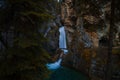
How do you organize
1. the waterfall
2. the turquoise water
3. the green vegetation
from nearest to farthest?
the green vegetation
the turquoise water
the waterfall

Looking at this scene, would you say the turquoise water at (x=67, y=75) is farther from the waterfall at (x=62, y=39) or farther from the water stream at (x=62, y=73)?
the waterfall at (x=62, y=39)

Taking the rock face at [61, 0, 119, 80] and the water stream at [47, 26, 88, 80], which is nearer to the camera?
the rock face at [61, 0, 119, 80]

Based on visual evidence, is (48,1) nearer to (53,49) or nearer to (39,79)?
(39,79)

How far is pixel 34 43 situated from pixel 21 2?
1.11 meters

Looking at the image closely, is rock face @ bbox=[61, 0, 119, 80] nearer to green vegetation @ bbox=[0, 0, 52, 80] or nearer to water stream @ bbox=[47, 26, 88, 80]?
water stream @ bbox=[47, 26, 88, 80]

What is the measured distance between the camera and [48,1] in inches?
229

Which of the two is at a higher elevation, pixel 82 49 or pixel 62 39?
pixel 62 39

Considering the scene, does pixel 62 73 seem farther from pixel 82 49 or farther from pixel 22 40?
pixel 22 40

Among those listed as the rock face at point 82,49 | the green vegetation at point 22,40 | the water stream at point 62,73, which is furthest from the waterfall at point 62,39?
the green vegetation at point 22,40

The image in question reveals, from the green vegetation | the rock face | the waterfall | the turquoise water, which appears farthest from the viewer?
the waterfall

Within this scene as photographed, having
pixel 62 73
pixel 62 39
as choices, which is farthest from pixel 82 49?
pixel 62 39

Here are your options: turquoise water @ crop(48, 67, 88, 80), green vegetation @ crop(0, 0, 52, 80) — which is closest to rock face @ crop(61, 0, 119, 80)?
turquoise water @ crop(48, 67, 88, 80)

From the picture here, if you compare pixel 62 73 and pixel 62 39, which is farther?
pixel 62 39

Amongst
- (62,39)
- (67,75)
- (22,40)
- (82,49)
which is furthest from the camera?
(62,39)
